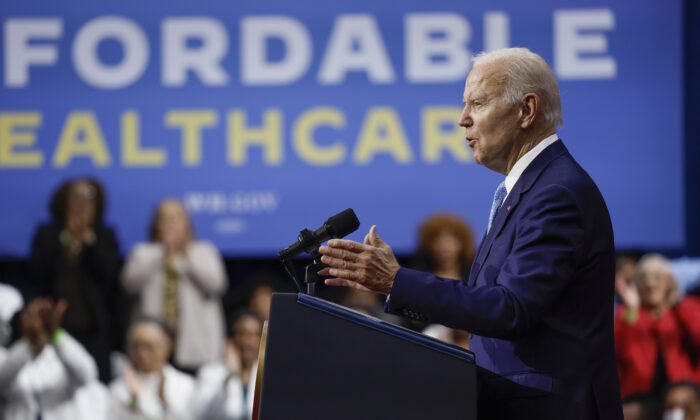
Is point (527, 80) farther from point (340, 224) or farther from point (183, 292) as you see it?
point (183, 292)

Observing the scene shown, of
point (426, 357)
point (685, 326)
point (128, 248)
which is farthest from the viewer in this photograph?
point (128, 248)

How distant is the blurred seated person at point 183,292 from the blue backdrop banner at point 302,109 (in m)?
0.19

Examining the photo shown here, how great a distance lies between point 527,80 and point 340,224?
0.45m

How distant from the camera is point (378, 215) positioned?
484cm

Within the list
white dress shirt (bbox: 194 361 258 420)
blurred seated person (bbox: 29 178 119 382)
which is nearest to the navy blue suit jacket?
white dress shirt (bbox: 194 361 258 420)

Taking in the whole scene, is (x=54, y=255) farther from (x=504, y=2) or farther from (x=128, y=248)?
(x=504, y=2)

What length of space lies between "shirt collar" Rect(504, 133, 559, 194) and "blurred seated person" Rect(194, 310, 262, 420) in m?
3.06

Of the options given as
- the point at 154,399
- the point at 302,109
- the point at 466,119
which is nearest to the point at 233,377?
the point at 154,399

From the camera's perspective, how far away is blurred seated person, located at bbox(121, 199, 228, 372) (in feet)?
15.3

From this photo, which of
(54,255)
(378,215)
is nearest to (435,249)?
(378,215)

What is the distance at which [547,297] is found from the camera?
4.58 feet

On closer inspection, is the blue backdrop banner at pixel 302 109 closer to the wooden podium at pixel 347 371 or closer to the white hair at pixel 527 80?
the white hair at pixel 527 80

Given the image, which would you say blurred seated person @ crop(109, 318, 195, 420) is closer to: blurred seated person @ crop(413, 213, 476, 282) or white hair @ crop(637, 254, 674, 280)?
blurred seated person @ crop(413, 213, 476, 282)

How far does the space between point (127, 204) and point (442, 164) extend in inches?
70.6
